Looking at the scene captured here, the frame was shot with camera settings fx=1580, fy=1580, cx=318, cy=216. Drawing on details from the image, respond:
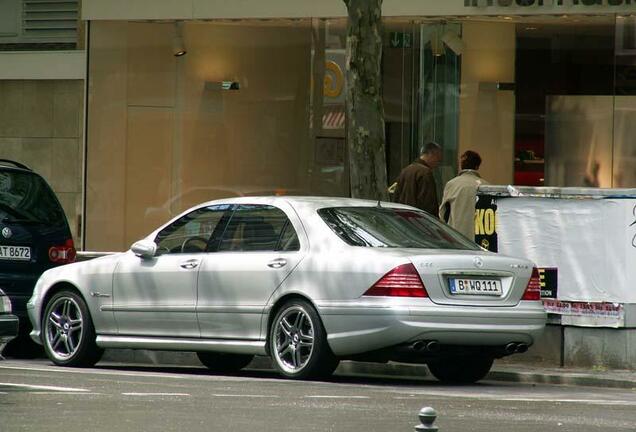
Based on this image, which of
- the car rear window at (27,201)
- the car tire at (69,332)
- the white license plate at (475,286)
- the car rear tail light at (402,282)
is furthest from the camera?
the car rear window at (27,201)

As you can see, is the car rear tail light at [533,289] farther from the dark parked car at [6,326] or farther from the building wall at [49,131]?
the building wall at [49,131]

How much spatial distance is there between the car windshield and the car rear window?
389 cm

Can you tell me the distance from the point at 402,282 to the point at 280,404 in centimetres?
199

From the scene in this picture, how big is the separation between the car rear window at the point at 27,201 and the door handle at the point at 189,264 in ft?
8.85

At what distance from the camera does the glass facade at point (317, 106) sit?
69.9 feet

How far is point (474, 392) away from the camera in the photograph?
11.8 meters

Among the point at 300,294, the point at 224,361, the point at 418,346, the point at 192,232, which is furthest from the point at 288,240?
the point at 224,361

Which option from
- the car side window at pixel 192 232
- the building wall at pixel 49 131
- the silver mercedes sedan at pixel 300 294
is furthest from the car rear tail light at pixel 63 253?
the building wall at pixel 49 131

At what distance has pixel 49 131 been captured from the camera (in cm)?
2402

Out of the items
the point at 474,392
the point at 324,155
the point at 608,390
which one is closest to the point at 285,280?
the point at 474,392

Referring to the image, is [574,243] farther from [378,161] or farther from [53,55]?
[53,55]

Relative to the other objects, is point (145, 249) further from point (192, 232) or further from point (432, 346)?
point (432, 346)

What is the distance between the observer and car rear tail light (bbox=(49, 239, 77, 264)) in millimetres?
15539

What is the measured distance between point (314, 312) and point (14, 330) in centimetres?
229
